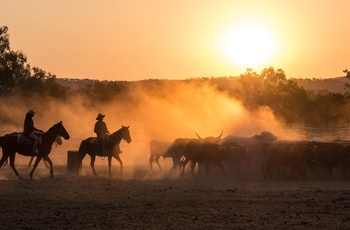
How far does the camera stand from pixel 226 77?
165 metres

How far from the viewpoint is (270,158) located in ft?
97.6

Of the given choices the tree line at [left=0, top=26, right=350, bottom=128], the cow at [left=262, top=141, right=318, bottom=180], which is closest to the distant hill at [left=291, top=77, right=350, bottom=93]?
the tree line at [left=0, top=26, right=350, bottom=128]

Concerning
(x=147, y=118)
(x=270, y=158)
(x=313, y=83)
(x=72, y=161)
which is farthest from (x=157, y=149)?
(x=313, y=83)

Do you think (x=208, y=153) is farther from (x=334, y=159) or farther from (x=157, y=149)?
(x=157, y=149)

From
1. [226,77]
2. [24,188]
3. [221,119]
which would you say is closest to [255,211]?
[24,188]

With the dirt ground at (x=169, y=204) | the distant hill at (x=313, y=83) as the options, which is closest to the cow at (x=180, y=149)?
the dirt ground at (x=169, y=204)

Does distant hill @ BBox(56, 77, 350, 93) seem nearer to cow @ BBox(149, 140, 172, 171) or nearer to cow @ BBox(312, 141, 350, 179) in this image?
cow @ BBox(149, 140, 172, 171)

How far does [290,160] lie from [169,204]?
10.5 meters

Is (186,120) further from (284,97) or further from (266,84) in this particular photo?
(266,84)

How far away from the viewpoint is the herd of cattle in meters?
29.2

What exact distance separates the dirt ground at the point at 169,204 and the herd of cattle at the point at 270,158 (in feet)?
6.35

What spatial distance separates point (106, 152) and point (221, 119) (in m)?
31.3

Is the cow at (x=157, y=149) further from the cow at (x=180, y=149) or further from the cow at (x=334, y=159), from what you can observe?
the cow at (x=334, y=159)

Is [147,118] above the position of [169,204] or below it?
above
